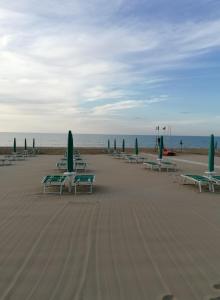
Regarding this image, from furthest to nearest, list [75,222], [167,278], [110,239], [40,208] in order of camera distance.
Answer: [40,208] < [75,222] < [110,239] < [167,278]

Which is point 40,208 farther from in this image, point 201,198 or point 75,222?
point 201,198

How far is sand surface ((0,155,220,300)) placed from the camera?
3.79 metres

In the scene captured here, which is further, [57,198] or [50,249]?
[57,198]

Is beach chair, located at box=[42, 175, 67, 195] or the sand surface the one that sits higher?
beach chair, located at box=[42, 175, 67, 195]

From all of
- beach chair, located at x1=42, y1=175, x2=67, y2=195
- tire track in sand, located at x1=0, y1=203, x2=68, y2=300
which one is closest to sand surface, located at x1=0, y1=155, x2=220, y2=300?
tire track in sand, located at x1=0, y1=203, x2=68, y2=300

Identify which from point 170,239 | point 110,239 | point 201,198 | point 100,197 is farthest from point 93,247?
point 201,198

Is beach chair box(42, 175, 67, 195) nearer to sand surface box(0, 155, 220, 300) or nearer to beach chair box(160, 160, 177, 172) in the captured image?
sand surface box(0, 155, 220, 300)

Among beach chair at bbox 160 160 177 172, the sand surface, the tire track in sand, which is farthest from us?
A: beach chair at bbox 160 160 177 172

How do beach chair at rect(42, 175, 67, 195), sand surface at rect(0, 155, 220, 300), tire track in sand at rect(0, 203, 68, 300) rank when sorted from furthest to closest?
beach chair at rect(42, 175, 67, 195), sand surface at rect(0, 155, 220, 300), tire track in sand at rect(0, 203, 68, 300)

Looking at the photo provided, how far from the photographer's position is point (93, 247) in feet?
16.7

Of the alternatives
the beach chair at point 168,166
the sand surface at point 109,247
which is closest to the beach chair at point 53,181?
the sand surface at point 109,247

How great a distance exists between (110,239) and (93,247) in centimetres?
43

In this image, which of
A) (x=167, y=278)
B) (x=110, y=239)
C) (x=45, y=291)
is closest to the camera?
(x=45, y=291)

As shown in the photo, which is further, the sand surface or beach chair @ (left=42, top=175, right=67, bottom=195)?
beach chair @ (left=42, top=175, right=67, bottom=195)
